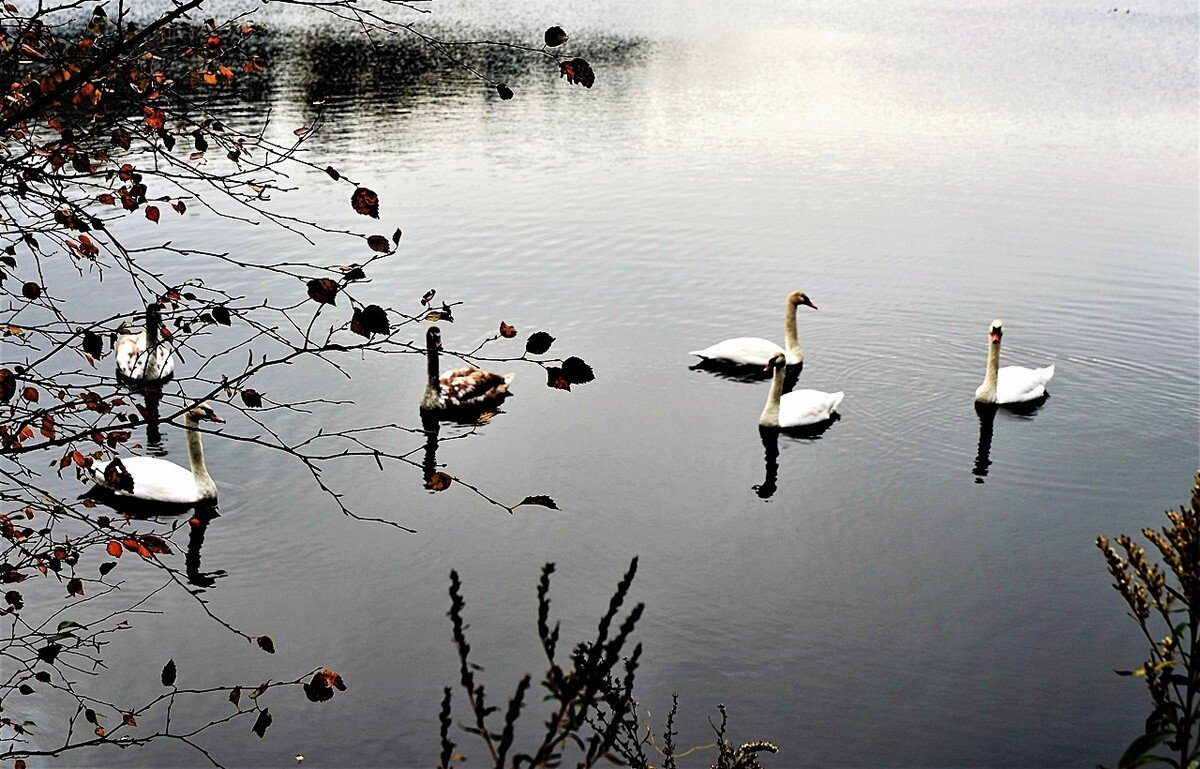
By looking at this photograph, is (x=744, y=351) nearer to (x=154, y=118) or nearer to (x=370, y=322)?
(x=154, y=118)

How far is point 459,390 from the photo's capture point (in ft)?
51.1

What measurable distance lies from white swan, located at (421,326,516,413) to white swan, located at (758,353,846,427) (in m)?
3.42

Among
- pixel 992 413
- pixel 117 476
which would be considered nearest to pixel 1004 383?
pixel 992 413

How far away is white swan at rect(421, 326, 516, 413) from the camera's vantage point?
1545 centimetres

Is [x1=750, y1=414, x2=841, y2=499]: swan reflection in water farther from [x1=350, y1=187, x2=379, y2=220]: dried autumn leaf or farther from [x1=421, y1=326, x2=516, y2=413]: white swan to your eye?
[x1=350, y1=187, x2=379, y2=220]: dried autumn leaf

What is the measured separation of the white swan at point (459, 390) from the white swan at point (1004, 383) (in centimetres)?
613

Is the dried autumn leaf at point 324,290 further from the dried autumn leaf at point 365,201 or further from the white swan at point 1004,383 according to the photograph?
the white swan at point 1004,383

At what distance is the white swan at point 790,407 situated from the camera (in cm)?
1488

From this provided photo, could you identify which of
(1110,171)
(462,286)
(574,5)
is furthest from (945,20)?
(462,286)

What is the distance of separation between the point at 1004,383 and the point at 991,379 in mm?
195

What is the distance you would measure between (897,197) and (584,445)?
1425cm

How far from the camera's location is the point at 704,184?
91.7 feet

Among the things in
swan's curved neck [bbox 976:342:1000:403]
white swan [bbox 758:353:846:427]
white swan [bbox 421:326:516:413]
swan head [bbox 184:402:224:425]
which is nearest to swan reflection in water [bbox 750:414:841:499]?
white swan [bbox 758:353:846:427]

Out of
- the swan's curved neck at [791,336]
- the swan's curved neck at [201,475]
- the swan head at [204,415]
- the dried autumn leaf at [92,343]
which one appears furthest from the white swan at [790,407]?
the dried autumn leaf at [92,343]
